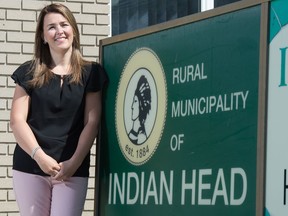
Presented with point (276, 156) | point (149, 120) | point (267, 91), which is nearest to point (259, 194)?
point (276, 156)

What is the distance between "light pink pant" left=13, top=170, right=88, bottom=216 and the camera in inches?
171

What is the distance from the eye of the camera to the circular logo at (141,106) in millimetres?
4160

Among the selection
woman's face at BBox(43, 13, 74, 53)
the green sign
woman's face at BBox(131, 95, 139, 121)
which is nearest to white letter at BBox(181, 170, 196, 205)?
the green sign

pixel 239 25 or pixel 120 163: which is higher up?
pixel 239 25

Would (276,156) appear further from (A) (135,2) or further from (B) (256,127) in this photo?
(A) (135,2)

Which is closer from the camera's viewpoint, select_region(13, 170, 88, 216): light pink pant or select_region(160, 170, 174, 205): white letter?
select_region(160, 170, 174, 205): white letter

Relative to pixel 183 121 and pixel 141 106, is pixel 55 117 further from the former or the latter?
pixel 183 121

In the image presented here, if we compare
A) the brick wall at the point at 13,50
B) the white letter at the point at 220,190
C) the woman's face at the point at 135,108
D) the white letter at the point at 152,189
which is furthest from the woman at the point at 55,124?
the brick wall at the point at 13,50

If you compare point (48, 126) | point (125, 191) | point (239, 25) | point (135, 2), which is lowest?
point (125, 191)

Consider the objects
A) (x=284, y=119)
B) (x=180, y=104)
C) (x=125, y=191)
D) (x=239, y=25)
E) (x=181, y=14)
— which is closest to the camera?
(x=284, y=119)

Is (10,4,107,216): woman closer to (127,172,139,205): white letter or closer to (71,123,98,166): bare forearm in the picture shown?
(71,123,98,166): bare forearm

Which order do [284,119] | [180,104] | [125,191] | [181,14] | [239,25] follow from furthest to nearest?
[181,14] → [125,191] → [180,104] → [239,25] → [284,119]

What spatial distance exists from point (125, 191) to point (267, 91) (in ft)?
3.89

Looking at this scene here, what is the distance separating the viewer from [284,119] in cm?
332
